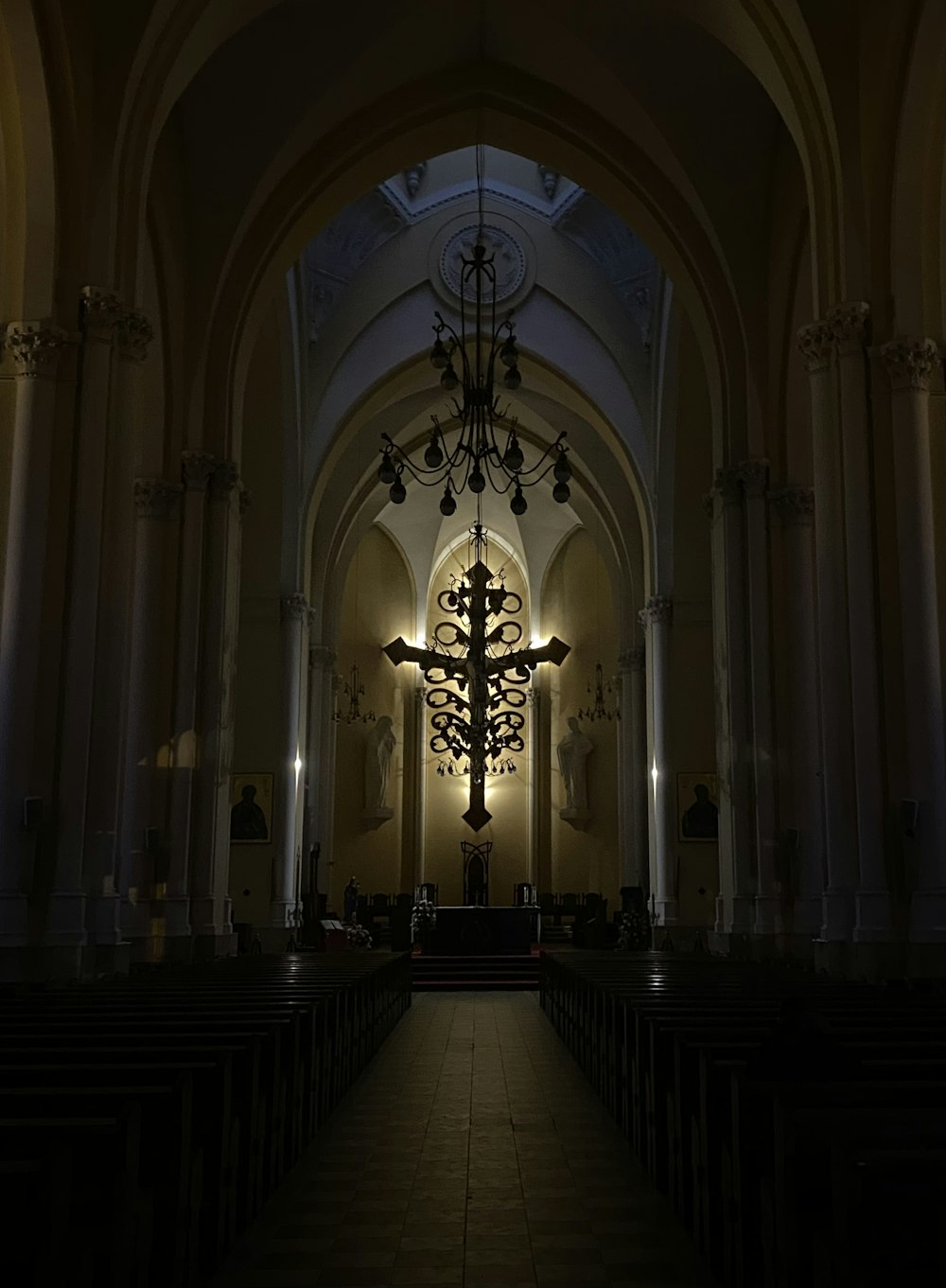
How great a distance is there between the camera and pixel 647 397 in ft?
69.3

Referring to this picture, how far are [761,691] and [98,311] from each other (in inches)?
308

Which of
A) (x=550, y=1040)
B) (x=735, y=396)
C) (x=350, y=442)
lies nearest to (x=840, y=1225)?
(x=550, y=1040)

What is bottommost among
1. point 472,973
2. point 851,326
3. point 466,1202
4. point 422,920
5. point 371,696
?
point 472,973

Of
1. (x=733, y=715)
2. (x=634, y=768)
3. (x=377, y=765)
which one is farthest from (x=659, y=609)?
(x=377, y=765)

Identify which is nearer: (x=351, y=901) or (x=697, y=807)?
(x=697, y=807)

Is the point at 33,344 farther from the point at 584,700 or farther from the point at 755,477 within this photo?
the point at 584,700

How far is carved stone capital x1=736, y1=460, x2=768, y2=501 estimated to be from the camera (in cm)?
1440

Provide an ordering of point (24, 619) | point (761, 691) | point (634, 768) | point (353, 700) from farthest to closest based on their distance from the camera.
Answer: point (353, 700) → point (634, 768) → point (761, 691) → point (24, 619)

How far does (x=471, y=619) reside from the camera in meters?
26.4

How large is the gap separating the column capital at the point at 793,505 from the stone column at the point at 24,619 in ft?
25.6

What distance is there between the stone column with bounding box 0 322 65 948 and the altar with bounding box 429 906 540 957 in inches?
534

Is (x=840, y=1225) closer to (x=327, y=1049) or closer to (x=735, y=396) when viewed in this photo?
(x=327, y=1049)

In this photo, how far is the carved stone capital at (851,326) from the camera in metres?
10.4

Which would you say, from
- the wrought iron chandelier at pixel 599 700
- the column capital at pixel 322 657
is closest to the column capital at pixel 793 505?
the column capital at pixel 322 657
